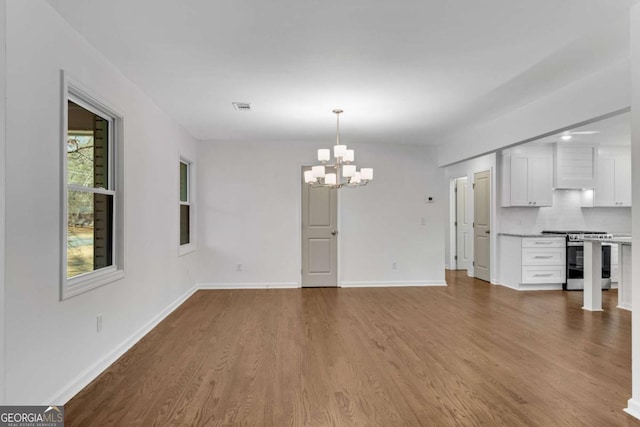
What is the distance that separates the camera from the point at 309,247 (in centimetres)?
650

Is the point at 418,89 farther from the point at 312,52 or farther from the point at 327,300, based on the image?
the point at 327,300

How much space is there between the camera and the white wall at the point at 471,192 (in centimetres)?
670

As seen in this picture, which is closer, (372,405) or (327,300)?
(372,405)

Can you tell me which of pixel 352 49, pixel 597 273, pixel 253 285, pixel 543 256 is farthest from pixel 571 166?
pixel 253 285

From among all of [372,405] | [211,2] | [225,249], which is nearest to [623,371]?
[372,405]

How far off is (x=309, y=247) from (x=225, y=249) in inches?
56.2

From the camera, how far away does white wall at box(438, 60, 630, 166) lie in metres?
3.02

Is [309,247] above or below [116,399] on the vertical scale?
above

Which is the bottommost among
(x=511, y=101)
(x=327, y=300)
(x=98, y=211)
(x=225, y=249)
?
Result: (x=327, y=300)

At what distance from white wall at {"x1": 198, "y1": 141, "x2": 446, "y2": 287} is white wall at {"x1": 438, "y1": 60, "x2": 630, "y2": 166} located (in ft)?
4.51

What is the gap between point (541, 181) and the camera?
21.4 ft

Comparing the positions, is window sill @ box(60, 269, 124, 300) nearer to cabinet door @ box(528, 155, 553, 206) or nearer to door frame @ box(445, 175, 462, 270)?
cabinet door @ box(528, 155, 553, 206)
